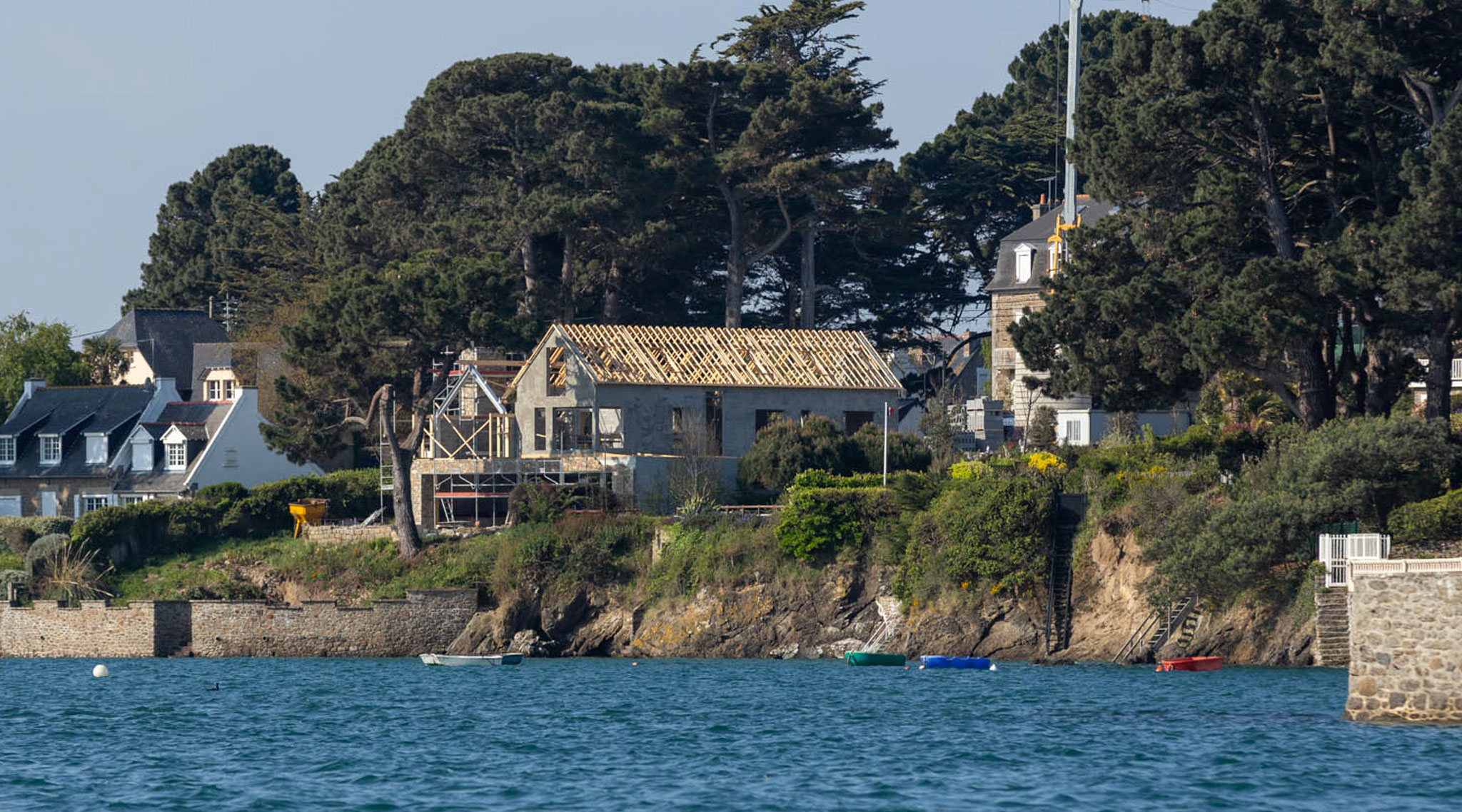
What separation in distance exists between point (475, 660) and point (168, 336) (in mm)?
63330

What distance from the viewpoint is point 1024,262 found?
9550 cm

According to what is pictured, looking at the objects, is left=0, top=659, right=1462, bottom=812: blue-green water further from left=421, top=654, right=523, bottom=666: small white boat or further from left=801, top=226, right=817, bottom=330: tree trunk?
left=801, top=226, right=817, bottom=330: tree trunk

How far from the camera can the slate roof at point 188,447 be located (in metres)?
86.4

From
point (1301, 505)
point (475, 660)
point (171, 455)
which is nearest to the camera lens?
point (1301, 505)

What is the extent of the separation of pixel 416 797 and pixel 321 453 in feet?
150

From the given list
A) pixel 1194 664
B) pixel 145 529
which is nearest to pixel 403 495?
pixel 145 529

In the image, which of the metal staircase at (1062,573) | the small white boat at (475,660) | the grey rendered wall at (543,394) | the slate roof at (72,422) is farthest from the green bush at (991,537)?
the slate roof at (72,422)

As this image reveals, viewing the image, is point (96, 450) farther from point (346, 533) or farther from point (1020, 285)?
point (1020, 285)

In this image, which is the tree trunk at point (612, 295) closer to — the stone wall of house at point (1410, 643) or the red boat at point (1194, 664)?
the red boat at point (1194, 664)

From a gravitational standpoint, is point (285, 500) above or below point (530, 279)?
below

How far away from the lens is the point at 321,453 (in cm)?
7806

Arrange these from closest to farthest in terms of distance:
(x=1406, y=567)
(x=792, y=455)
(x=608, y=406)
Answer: (x=1406, y=567)
(x=792, y=455)
(x=608, y=406)

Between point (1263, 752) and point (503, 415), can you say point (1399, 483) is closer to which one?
point (1263, 752)

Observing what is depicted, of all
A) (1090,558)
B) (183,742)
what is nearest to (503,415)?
(1090,558)
